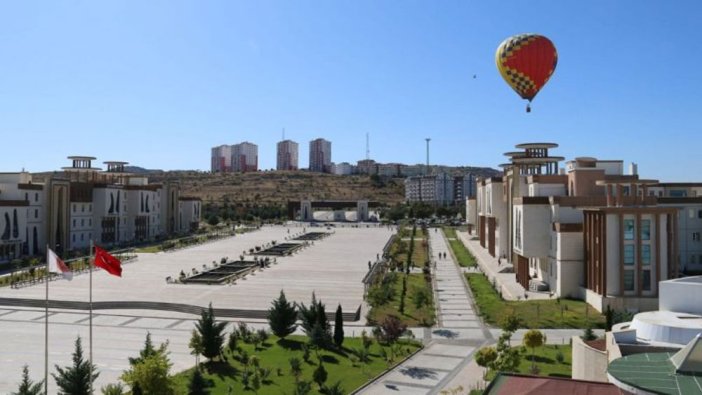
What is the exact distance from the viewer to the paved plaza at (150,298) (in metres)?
22.6

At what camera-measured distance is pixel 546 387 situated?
13367mm

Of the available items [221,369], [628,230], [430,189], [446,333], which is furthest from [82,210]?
[430,189]

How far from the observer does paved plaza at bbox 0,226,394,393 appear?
22609 millimetres

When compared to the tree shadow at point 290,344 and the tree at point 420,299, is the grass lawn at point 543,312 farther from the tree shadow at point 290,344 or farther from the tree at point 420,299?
the tree shadow at point 290,344

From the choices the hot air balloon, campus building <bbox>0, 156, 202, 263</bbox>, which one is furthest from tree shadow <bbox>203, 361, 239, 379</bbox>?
campus building <bbox>0, 156, 202, 263</bbox>

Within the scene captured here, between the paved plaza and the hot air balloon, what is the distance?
1508cm

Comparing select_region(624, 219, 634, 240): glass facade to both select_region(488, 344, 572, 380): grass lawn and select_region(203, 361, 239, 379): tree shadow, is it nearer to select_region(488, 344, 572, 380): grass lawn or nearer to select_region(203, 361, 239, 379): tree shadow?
select_region(488, 344, 572, 380): grass lawn

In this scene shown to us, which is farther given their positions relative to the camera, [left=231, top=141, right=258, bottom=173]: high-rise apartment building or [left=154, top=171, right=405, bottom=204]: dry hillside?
[left=231, top=141, right=258, bottom=173]: high-rise apartment building

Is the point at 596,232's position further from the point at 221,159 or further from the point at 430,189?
the point at 221,159

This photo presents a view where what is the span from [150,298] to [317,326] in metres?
14.2

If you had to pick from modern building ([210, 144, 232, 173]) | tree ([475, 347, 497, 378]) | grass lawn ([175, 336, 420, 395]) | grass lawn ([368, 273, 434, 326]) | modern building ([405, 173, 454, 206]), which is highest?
modern building ([210, 144, 232, 173])

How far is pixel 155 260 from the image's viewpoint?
52.6 m

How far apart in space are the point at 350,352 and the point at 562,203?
16.7m

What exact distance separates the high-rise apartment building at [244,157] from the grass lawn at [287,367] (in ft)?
527
